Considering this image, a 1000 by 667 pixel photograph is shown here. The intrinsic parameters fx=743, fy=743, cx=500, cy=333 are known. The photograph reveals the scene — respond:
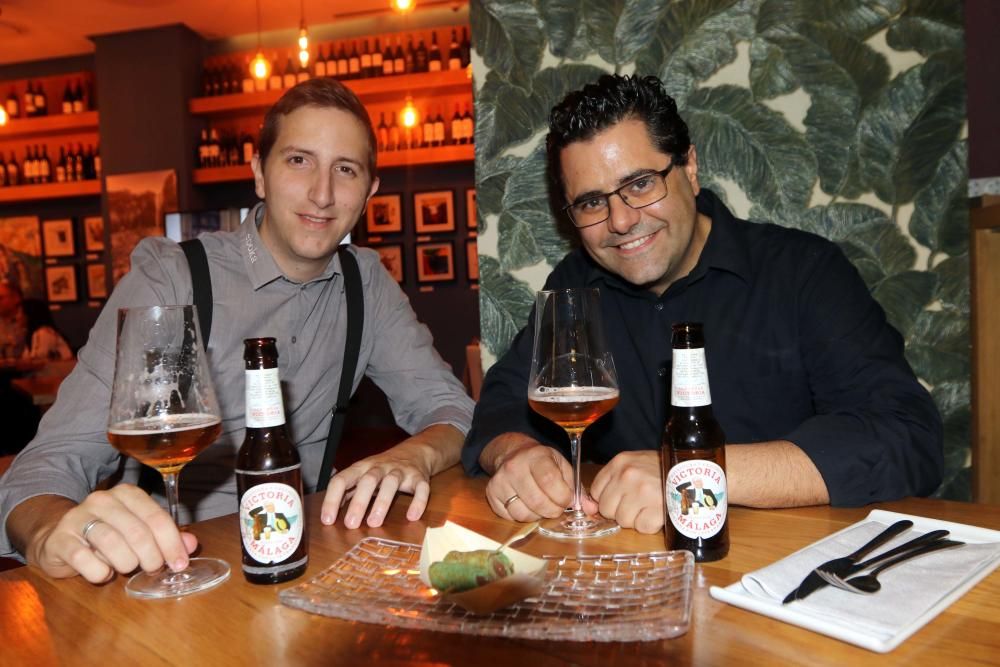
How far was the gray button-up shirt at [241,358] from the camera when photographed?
1474 millimetres

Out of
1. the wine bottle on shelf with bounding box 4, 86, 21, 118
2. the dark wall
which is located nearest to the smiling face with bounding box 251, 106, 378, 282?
the dark wall

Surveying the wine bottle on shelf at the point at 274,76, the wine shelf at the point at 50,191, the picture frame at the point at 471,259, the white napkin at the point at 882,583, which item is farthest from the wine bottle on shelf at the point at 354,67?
the white napkin at the point at 882,583

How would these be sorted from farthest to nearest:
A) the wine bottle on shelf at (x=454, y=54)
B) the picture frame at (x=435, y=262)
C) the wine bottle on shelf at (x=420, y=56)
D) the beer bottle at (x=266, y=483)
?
the picture frame at (x=435, y=262), the wine bottle on shelf at (x=420, y=56), the wine bottle on shelf at (x=454, y=54), the beer bottle at (x=266, y=483)

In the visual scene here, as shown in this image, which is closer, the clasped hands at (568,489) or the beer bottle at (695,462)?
the beer bottle at (695,462)

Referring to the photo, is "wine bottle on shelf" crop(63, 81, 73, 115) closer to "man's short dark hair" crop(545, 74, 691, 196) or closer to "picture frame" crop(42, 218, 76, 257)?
"picture frame" crop(42, 218, 76, 257)

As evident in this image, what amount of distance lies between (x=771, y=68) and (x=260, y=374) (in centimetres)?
181

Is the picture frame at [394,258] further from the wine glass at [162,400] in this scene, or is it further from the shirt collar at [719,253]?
the wine glass at [162,400]

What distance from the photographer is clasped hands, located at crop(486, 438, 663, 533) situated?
43.3 inches

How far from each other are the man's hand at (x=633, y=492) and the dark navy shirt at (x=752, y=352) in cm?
41

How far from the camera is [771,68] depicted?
214 cm

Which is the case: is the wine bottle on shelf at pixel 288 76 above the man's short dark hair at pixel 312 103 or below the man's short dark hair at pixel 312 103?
above

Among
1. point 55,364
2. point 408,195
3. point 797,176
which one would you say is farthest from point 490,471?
point 408,195

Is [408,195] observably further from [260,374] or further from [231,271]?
[260,374]

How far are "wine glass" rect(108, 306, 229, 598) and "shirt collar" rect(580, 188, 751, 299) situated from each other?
3.72ft
